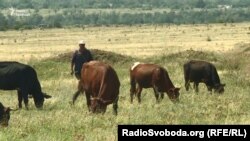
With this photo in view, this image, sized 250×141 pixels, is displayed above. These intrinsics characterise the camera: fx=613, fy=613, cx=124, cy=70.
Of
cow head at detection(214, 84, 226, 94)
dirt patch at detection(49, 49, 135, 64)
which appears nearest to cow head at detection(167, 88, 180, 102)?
cow head at detection(214, 84, 226, 94)

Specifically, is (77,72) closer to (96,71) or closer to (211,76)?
(96,71)

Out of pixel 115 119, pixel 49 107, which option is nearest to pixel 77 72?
pixel 49 107

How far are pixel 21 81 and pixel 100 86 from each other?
3.93 m

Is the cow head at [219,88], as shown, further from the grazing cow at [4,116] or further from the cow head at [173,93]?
the grazing cow at [4,116]

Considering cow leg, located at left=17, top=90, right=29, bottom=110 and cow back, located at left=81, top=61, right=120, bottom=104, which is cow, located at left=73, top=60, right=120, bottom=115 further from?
cow leg, located at left=17, top=90, right=29, bottom=110

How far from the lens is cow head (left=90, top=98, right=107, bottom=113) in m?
16.3

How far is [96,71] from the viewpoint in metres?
17.2

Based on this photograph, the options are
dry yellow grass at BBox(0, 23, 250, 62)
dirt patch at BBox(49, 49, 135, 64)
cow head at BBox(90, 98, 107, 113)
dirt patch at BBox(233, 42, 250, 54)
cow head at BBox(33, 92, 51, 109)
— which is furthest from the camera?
dry yellow grass at BBox(0, 23, 250, 62)

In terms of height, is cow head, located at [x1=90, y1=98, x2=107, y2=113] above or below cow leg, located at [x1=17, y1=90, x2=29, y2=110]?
above

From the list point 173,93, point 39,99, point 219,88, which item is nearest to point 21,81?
point 39,99

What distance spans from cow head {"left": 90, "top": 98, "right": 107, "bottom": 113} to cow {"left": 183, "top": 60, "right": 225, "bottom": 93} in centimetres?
701

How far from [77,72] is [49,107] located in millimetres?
1758

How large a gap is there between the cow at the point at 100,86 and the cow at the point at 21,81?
2.63m

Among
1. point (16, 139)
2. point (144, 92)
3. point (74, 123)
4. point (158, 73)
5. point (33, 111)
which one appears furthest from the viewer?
point (144, 92)
